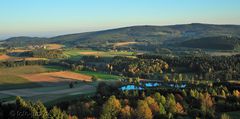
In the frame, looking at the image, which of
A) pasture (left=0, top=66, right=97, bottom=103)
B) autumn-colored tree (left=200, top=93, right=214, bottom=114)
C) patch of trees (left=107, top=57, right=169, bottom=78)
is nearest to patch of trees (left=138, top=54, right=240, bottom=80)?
patch of trees (left=107, top=57, right=169, bottom=78)

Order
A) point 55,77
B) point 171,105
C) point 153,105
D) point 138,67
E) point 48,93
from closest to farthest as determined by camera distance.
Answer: point 153,105 → point 171,105 → point 48,93 → point 55,77 → point 138,67

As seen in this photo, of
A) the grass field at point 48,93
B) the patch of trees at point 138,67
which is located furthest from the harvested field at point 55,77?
the patch of trees at point 138,67

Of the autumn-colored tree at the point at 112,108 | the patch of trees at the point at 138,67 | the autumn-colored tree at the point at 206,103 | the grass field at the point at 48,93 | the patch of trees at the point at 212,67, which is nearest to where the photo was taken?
the autumn-colored tree at the point at 112,108

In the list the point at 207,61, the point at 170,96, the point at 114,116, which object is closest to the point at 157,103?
the point at 170,96

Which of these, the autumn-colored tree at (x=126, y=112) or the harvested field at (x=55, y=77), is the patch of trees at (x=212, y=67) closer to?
the harvested field at (x=55, y=77)

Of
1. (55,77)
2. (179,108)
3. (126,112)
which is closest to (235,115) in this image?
(179,108)

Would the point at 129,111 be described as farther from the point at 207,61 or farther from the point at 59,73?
the point at 207,61

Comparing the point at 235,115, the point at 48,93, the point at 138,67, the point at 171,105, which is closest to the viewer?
the point at 235,115

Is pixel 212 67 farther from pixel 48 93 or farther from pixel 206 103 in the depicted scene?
pixel 48 93

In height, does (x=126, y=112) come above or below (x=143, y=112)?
below

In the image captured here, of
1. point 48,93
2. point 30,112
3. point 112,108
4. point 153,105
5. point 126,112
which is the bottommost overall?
point 48,93

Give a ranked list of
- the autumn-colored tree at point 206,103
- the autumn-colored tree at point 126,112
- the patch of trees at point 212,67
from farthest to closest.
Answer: the patch of trees at point 212,67 → the autumn-colored tree at point 206,103 → the autumn-colored tree at point 126,112
